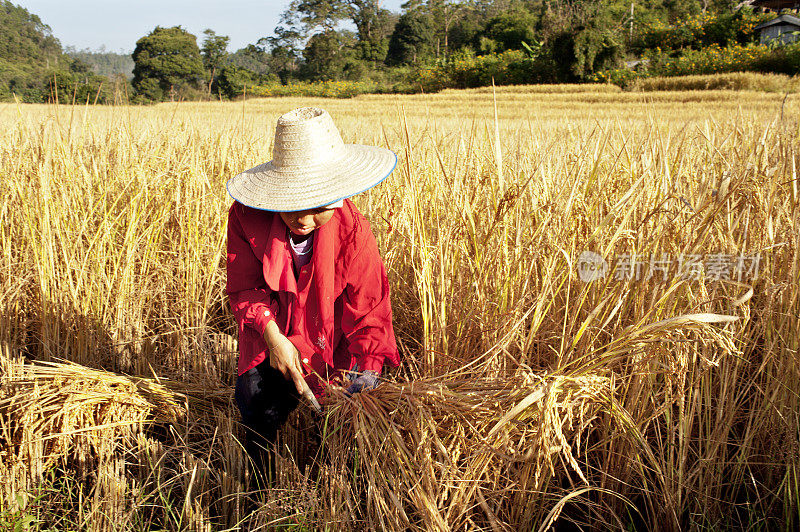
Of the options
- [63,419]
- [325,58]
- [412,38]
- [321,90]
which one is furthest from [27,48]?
[63,419]

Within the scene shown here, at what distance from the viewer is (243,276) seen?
1.39 meters

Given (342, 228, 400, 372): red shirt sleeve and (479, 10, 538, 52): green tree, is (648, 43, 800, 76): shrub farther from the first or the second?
(342, 228, 400, 372): red shirt sleeve

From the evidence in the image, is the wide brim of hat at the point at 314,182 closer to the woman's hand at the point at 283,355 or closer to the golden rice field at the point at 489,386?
the golden rice field at the point at 489,386

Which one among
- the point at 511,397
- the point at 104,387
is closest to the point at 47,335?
the point at 104,387

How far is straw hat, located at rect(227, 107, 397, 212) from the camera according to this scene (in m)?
1.20

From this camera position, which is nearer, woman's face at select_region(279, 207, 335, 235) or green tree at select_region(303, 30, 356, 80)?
woman's face at select_region(279, 207, 335, 235)

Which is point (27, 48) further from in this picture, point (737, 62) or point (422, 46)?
point (737, 62)

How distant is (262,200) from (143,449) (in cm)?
76

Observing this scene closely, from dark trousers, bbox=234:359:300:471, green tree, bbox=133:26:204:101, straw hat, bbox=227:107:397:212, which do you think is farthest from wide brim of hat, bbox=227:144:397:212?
green tree, bbox=133:26:204:101

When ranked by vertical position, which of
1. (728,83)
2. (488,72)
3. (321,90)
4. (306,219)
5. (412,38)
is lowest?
(306,219)

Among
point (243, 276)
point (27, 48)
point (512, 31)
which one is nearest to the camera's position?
point (243, 276)

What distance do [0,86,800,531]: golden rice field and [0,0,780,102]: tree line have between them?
50.2 ft

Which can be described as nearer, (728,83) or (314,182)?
(314,182)

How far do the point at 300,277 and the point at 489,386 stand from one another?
0.55 m
